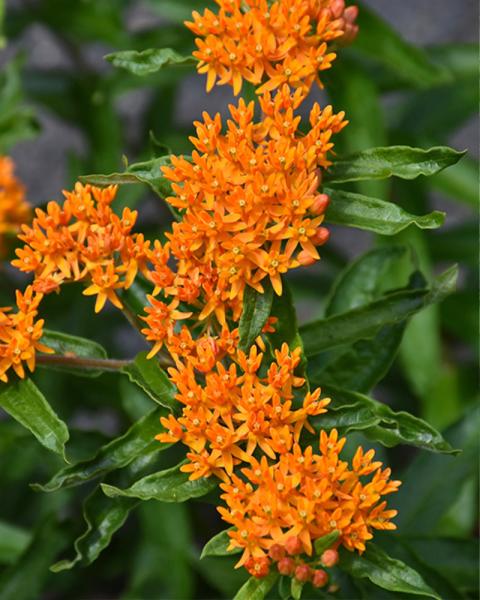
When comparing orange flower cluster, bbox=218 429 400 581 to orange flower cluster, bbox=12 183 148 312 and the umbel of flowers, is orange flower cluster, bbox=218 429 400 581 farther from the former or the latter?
orange flower cluster, bbox=12 183 148 312

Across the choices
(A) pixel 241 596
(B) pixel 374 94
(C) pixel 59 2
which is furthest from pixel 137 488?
(C) pixel 59 2

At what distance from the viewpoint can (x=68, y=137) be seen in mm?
4359

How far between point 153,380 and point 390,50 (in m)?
1.35

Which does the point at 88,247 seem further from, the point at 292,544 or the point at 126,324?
the point at 126,324

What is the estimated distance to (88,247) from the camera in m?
1.72

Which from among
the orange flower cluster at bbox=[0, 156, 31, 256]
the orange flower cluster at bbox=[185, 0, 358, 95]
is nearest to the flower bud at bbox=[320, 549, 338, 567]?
the orange flower cluster at bbox=[185, 0, 358, 95]

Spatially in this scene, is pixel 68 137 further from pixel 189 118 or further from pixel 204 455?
pixel 204 455

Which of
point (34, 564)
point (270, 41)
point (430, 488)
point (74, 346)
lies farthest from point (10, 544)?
point (270, 41)

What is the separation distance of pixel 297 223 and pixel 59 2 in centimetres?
180

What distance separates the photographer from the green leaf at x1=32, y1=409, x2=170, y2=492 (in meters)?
1.67

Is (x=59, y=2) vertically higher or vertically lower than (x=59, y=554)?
higher

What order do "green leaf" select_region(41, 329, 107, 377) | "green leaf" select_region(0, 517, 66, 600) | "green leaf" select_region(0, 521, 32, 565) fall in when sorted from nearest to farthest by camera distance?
1. "green leaf" select_region(41, 329, 107, 377)
2. "green leaf" select_region(0, 517, 66, 600)
3. "green leaf" select_region(0, 521, 32, 565)

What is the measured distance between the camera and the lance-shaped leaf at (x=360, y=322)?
1.84 meters

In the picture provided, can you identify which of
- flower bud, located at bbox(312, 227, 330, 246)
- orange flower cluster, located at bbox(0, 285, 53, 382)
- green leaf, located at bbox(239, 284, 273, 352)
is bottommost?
orange flower cluster, located at bbox(0, 285, 53, 382)
